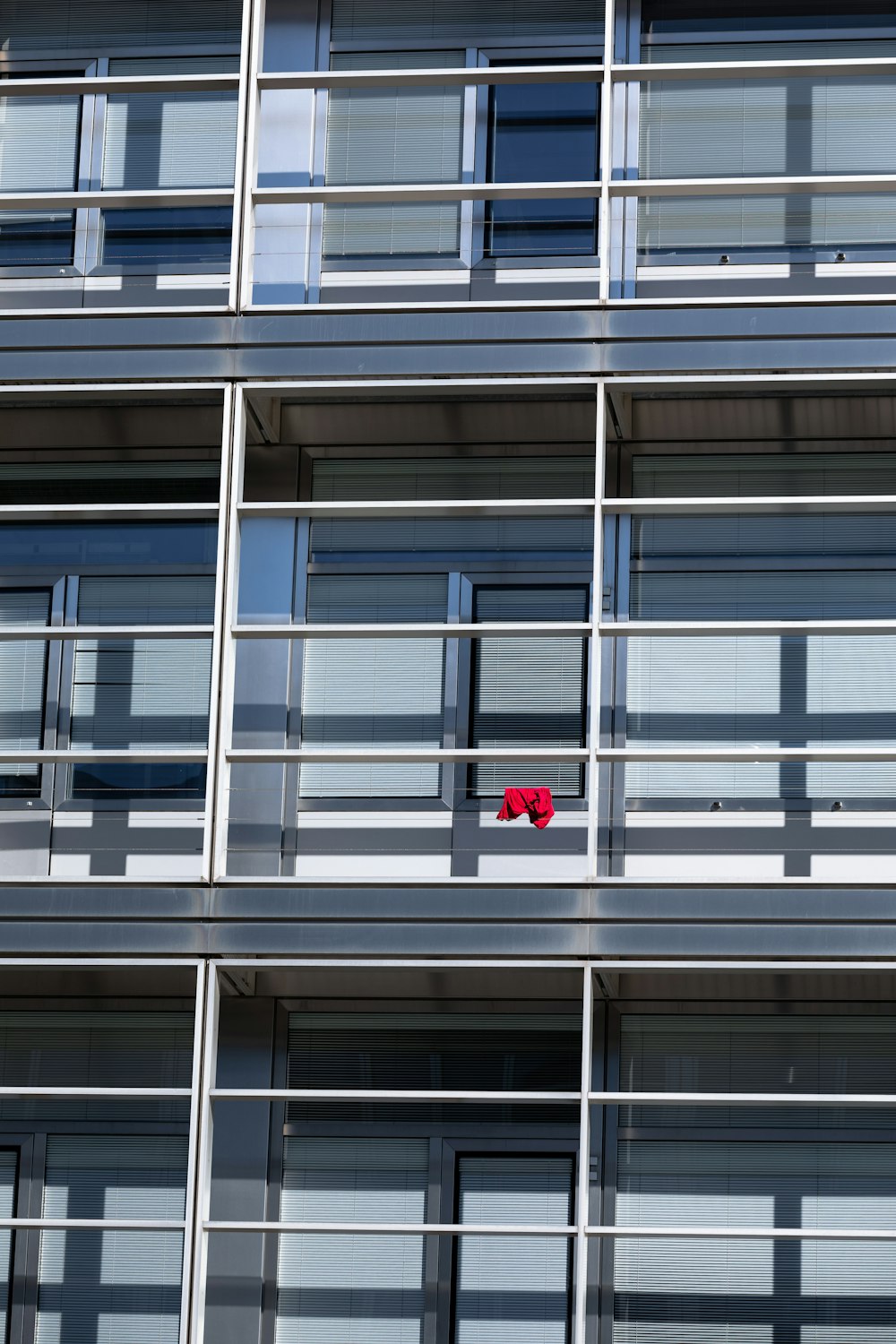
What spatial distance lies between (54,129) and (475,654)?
161 inches

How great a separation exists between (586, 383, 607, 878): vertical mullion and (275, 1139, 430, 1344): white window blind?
199 cm

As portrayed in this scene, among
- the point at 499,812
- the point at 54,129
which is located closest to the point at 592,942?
the point at 499,812

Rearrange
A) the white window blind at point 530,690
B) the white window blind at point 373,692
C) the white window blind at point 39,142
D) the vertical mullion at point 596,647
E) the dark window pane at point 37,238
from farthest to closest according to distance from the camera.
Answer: the white window blind at point 39,142, the dark window pane at point 37,238, the white window blind at point 373,692, the white window blind at point 530,690, the vertical mullion at point 596,647

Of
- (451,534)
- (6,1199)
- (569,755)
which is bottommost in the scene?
(6,1199)

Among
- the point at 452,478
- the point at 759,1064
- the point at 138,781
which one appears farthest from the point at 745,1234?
the point at 452,478

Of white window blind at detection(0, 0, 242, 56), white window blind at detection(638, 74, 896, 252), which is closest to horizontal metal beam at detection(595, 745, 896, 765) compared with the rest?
white window blind at detection(638, 74, 896, 252)

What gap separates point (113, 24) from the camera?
1316 centimetres

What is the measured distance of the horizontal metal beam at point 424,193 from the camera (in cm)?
1200

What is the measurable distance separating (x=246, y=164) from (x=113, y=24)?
1.79m

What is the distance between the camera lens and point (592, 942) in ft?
36.1

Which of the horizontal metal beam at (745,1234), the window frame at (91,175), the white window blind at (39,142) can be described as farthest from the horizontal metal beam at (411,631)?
the white window blind at (39,142)

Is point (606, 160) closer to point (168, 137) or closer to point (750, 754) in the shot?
point (168, 137)

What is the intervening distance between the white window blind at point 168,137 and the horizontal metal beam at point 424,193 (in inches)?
31.6

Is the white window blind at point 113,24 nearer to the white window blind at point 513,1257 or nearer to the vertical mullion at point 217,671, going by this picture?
the vertical mullion at point 217,671
